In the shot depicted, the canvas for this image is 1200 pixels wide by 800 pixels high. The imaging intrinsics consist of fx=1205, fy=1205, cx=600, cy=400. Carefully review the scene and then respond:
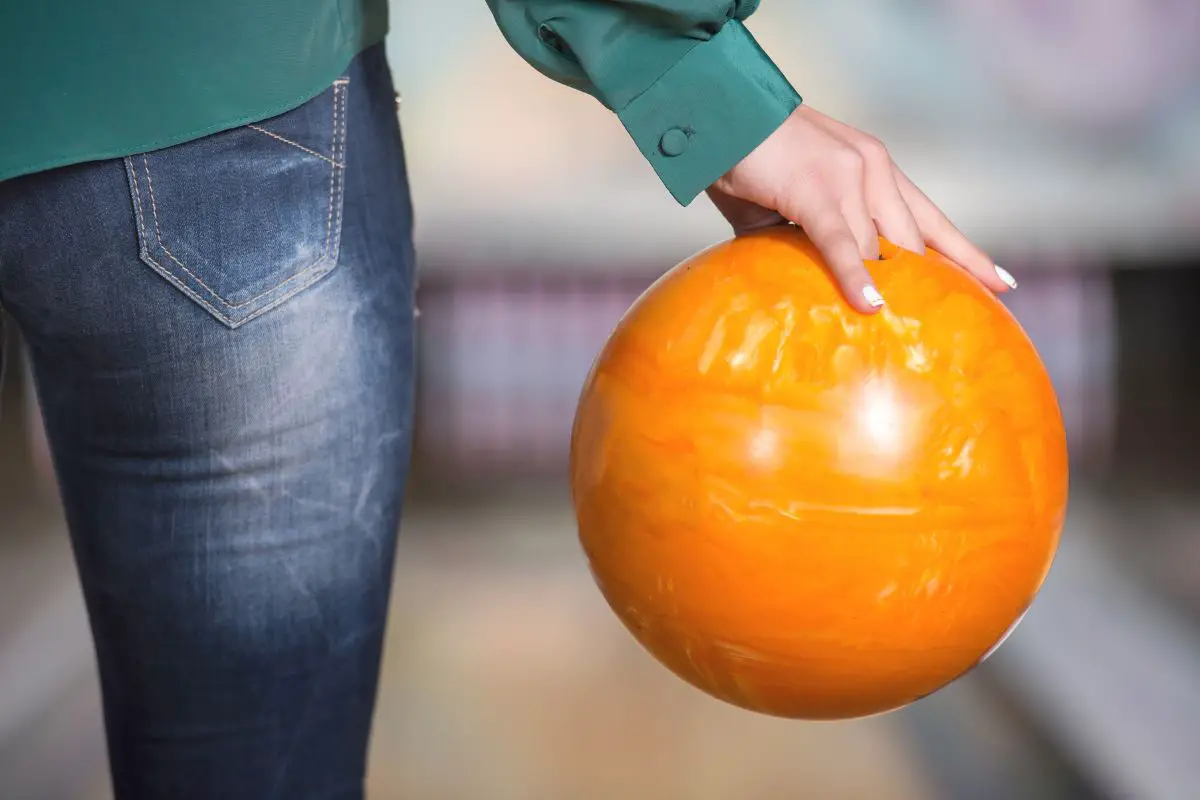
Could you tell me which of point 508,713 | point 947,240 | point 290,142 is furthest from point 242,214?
point 508,713

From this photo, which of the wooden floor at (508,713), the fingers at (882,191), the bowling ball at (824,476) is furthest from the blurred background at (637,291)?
the fingers at (882,191)

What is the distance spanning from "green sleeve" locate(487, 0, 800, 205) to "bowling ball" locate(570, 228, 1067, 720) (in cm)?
12

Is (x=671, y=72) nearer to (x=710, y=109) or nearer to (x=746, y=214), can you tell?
(x=710, y=109)

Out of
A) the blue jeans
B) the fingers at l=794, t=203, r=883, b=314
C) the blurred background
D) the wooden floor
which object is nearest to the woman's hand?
the fingers at l=794, t=203, r=883, b=314

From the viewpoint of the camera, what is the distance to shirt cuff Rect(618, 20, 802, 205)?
27.0 inches

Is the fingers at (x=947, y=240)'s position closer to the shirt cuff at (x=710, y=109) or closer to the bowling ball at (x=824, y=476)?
the bowling ball at (x=824, y=476)

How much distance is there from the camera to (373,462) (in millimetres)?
728

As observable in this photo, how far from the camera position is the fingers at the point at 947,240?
798 millimetres

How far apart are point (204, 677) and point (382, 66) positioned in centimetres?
40

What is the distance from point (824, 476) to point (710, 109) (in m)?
0.23

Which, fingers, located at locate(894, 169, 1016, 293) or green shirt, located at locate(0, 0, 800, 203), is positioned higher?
green shirt, located at locate(0, 0, 800, 203)

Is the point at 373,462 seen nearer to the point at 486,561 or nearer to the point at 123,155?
the point at 123,155

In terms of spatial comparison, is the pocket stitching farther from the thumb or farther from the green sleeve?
the thumb

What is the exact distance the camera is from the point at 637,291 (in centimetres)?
376
